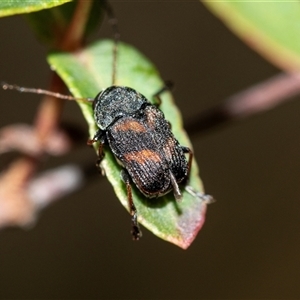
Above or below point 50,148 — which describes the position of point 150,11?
above

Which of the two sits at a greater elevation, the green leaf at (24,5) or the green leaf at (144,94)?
the green leaf at (24,5)

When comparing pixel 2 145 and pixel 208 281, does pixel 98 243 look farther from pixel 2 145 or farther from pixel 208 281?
pixel 2 145

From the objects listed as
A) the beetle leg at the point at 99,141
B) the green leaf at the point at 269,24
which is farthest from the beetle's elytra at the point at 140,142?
the green leaf at the point at 269,24

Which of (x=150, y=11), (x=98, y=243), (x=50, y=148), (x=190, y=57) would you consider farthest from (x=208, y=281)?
(x=50, y=148)

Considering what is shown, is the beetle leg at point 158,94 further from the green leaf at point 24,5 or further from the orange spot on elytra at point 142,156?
the green leaf at point 24,5

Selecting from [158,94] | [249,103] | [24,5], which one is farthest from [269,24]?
[249,103]

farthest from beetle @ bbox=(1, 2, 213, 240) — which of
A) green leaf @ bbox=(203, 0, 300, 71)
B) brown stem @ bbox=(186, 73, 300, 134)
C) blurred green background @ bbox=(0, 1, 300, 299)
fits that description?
blurred green background @ bbox=(0, 1, 300, 299)

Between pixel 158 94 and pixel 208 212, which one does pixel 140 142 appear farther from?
pixel 208 212

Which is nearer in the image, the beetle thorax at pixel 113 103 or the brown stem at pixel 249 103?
the beetle thorax at pixel 113 103

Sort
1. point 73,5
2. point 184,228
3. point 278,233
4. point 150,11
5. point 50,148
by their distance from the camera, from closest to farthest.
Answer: point 184,228 < point 73,5 < point 50,148 < point 278,233 < point 150,11
